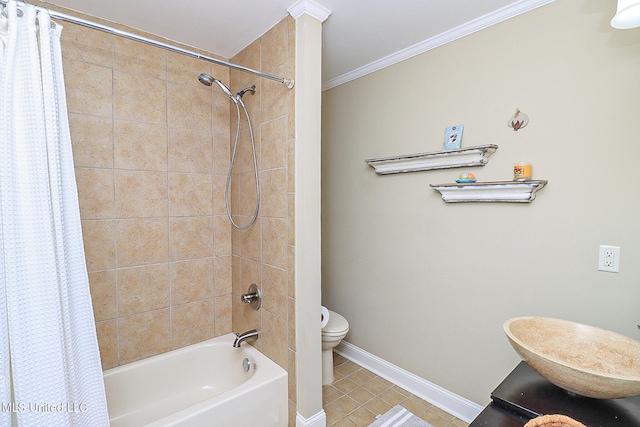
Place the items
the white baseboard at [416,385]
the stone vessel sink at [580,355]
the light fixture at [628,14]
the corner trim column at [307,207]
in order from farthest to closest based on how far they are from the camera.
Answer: the white baseboard at [416,385] → the corner trim column at [307,207] → the light fixture at [628,14] → the stone vessel sink at [580,355]

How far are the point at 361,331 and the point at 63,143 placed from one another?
7.44 ft

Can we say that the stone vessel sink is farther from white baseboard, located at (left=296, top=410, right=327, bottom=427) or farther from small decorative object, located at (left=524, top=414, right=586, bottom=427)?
white baseboard, located at (left=296, top=410, right=327, bottom=427)

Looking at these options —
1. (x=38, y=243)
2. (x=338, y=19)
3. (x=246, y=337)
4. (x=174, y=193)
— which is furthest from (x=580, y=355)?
(x=174, y=193)

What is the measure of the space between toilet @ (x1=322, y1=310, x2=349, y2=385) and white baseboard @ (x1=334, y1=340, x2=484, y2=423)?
1.19 feet

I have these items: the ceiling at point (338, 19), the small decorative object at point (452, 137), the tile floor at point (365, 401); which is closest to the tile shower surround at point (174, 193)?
the ceiling at point (338, 19)

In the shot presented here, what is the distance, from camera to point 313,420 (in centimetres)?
175

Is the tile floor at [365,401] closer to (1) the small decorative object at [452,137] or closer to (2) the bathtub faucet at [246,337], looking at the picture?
(2) the bathtub faucet at [246,337]

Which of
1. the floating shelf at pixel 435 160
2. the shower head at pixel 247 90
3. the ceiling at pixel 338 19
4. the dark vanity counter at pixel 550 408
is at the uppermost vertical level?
the ceiling at pixel 338 19

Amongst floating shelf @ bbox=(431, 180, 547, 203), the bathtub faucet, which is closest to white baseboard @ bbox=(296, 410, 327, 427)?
the bathtub faucet

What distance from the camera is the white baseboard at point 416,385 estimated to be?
1.87 meters

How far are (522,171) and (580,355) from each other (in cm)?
84

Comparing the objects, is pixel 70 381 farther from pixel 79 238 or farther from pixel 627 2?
pixel 627 2

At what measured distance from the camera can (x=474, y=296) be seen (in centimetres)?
183

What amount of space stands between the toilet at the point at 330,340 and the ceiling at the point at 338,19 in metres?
1.95
